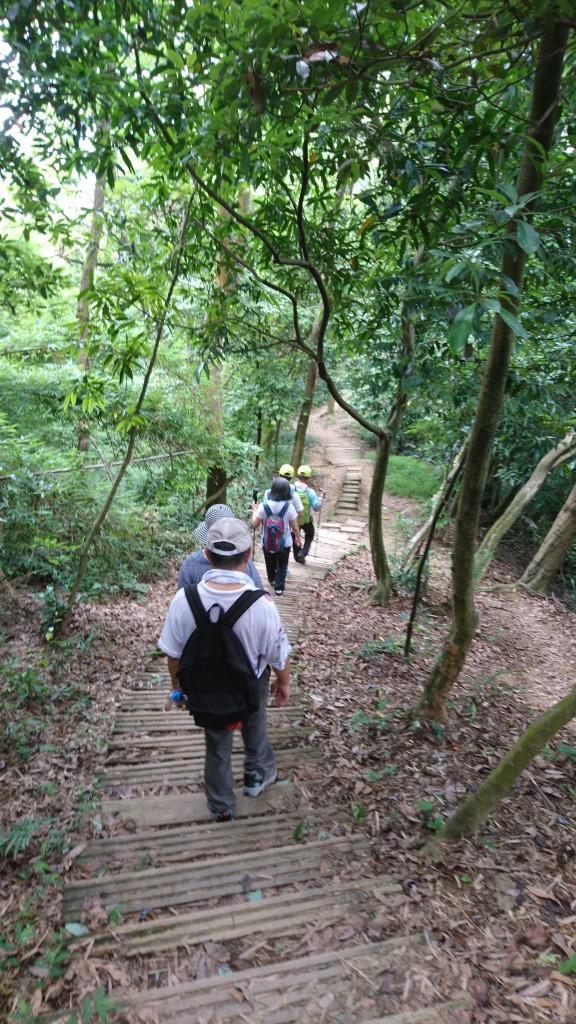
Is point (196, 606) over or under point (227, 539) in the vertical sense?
under

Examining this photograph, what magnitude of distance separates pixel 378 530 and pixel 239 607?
5104 mm

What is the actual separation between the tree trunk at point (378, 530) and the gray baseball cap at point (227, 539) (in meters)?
4.22

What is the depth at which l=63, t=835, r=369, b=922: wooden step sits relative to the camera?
2.78 m

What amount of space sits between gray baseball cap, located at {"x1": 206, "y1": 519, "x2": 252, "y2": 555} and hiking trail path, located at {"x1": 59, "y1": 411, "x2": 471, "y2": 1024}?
69.0 inches

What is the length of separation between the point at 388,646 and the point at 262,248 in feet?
15.2

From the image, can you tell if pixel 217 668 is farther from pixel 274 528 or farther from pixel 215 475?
pixel 215 475

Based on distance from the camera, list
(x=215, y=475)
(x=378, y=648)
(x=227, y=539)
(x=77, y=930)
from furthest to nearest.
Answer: (x=215, y=475)
(x=378, y=648)
(x=227, y=539)
(x=77, y=930)

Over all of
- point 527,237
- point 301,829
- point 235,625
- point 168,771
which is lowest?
point 168,771

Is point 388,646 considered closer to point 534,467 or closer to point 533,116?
point 533,116

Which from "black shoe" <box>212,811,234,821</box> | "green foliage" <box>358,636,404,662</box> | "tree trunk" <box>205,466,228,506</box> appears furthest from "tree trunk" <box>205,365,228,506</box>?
"black shoe" <box>212,811,234,821</box>

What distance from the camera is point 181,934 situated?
2553 mm

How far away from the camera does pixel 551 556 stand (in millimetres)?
11398

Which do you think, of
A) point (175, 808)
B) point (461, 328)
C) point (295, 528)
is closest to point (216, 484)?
point (295, 528)

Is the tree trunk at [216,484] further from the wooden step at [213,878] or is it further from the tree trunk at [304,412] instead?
the tree trunk at [304,412]
